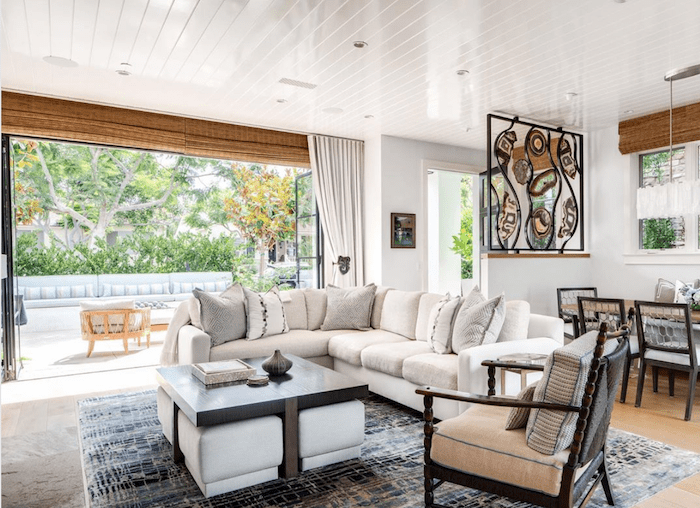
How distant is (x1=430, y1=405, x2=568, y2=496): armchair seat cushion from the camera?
184cm

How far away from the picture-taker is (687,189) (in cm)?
403

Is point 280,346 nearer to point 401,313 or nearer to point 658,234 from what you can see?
point 401,313

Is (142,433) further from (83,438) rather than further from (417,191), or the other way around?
(417,191)

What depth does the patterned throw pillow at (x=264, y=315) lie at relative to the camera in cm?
434

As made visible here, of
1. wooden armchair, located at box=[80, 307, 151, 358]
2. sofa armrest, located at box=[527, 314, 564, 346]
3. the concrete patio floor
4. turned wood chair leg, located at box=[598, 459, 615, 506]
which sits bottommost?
the concrete patio floor

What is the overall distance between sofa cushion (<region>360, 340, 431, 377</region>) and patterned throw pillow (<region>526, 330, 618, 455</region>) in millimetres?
1701

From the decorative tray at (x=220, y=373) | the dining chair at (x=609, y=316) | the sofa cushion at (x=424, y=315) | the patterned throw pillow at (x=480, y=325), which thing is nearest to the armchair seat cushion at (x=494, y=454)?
the patterned throw pillow at (x=480, y=325)

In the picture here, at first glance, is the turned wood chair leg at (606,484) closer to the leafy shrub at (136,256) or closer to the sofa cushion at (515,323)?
the sofa cushion at (515,323)

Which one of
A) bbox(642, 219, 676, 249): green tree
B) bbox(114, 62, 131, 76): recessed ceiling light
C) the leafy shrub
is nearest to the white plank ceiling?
bbox(114, 62, 131, 76): recessed ceiling light

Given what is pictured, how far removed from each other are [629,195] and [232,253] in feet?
25.7

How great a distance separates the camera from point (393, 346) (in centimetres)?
389

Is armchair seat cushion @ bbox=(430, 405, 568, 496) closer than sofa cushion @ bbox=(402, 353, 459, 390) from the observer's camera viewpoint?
Yes

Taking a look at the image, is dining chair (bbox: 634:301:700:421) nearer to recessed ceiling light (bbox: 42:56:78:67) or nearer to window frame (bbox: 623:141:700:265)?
window frame (bbox: 623:141:700:265)

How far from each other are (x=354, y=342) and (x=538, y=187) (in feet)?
10.1
